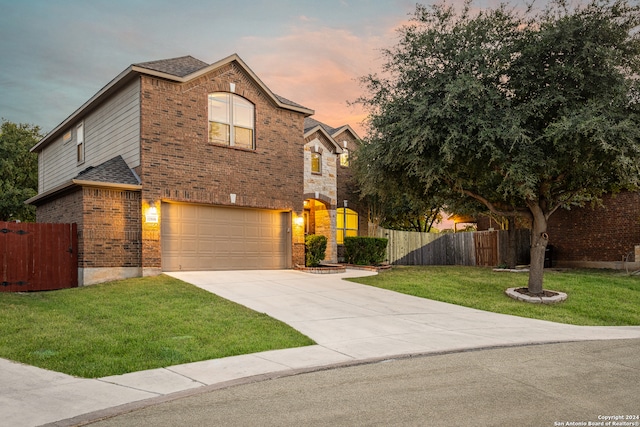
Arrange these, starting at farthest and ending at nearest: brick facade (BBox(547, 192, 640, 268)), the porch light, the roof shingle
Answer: brick facade (BBox(547, 192, 640, 268))
the porch light
the roof shingle

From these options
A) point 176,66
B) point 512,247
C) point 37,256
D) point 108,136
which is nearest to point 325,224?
point 512,247

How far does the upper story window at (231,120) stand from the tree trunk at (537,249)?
9.57 meters

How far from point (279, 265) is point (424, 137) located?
27.4ft

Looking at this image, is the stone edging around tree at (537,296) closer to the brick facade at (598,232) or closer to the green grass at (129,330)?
the green grass at (129,330)

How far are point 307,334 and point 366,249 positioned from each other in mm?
12956

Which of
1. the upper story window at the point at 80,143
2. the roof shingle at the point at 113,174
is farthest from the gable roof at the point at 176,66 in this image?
the upper story window at the point at 80,143

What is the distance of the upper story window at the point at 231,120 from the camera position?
17234 mm

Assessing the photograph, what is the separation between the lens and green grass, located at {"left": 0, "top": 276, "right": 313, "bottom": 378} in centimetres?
693

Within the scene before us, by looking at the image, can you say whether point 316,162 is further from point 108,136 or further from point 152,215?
point 152,215

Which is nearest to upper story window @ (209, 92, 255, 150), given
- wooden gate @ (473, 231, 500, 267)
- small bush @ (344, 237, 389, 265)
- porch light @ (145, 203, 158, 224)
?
porch light @ (145, 203, 158, 224)

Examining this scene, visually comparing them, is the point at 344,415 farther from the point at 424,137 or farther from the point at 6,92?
the point at 6,92

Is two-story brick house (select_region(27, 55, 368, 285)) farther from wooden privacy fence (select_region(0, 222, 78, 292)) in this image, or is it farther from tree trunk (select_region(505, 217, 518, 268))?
tree trunk (select_region(505, 217, 518, 268))

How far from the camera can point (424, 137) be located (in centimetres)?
1266

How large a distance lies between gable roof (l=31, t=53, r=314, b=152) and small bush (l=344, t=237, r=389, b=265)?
19.2ft
